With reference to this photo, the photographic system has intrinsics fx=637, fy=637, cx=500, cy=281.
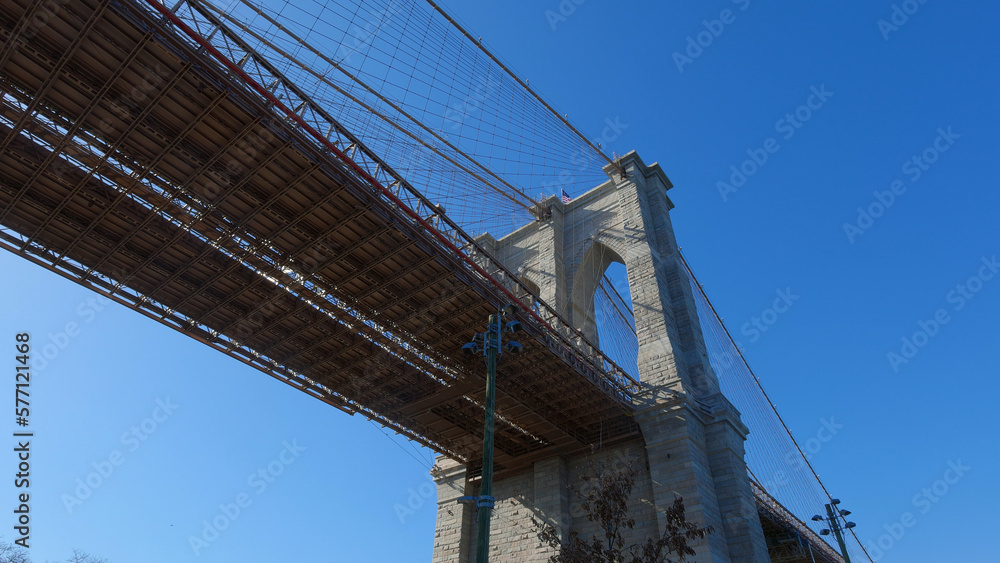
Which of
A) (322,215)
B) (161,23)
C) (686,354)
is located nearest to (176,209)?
(322,215)

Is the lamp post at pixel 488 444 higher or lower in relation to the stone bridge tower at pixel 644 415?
lower

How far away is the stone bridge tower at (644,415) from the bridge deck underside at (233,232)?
2.50m

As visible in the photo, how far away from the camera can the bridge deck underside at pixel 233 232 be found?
1554cm

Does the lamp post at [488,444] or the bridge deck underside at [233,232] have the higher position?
the bridge deck underside at [233,232]

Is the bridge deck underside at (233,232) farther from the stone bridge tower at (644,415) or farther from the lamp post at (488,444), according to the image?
the lamp post at (488,444)

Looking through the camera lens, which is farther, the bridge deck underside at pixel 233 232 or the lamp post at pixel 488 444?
the bridge deck underside at pixel 233 232

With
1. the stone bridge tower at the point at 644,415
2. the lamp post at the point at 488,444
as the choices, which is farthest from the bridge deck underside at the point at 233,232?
the lamp post at the point at 488,444

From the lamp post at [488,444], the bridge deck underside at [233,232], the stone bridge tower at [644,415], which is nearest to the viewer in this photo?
the lamp post at [488,444]

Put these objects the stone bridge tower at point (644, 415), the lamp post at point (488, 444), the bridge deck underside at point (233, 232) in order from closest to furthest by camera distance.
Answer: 1. the lamp post at point (488, 444)
2. the bridge deck underside at point (233, 232)
3. the stone bridge tower at point (644, 415)

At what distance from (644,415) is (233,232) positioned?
60.5 feet

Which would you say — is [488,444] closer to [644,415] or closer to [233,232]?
[233,232]

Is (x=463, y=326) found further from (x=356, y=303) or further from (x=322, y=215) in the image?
(x=322, y=215)

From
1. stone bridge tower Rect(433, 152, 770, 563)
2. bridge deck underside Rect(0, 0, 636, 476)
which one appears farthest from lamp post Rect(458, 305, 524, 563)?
stone bridge tower Rect(433, 152, 770, 563)

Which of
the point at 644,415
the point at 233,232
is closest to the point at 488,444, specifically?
the point at 233,232
